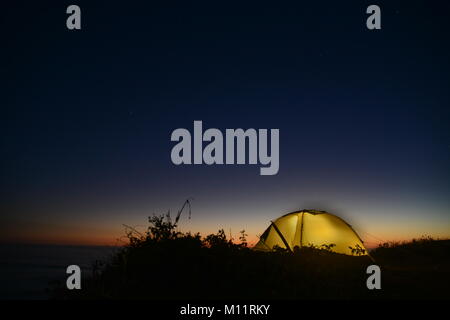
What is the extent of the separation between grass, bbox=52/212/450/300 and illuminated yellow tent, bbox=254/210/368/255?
3.25 meters

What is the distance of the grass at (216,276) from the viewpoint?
23.6 ft

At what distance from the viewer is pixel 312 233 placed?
13.5 metres

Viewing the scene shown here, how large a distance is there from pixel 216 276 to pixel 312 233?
6.81 meters

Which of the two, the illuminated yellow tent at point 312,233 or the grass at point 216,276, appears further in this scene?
the illuminated yellow tent at point 312,233

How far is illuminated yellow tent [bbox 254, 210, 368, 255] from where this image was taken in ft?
44.1

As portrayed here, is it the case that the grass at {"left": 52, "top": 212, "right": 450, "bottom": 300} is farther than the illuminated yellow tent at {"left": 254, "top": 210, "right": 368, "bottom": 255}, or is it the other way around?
the illuminated yellow tent at {"left": 254, "top": 210, "right": 368, "bottom": 255}

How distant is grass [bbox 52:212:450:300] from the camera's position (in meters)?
7.21

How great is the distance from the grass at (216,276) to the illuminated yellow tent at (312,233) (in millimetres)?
3245

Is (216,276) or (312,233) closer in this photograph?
(216,276)

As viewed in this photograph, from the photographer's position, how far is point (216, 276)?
7637 millimetres

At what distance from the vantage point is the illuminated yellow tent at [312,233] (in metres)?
13.4
